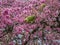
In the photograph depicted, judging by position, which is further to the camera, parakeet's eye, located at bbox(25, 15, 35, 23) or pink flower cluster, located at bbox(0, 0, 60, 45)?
parakeet's eye, located at bbox(25, 15, 35, 23)

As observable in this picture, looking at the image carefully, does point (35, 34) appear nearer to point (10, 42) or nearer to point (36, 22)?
point (36, 22)

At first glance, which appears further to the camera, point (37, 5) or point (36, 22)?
point (37, 5)

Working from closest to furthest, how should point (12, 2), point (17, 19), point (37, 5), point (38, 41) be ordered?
point (17, 19)
point (38, 41)
point (37, 5)
point (12, 2)

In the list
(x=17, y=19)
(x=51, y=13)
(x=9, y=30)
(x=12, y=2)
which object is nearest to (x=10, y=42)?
(x=9, y=30)

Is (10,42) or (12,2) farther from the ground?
(12,2)

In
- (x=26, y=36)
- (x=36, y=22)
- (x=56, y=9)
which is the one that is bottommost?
(x=26, y=36)

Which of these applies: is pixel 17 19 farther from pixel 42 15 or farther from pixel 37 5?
pixel 37 5

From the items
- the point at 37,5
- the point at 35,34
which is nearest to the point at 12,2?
the point at 37,5

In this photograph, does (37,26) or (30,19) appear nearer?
(37,26)

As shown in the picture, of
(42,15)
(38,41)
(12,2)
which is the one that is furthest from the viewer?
(12,2)

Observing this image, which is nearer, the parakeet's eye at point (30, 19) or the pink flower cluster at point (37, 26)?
the pink flower cluster at point (37, 26)
